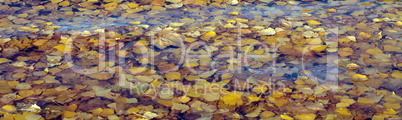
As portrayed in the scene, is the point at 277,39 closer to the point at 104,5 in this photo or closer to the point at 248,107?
the point at 248,107

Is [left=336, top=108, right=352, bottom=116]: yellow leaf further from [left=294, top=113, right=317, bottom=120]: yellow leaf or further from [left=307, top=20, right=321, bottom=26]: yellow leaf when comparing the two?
[left=307, top=20, right=321, bottom=26]: yellow leaf

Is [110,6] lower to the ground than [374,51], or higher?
higher

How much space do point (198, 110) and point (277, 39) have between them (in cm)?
118

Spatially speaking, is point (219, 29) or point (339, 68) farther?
point (219, 29)

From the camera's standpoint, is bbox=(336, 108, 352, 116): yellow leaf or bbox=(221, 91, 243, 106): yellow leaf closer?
bbox=(336, 108, 352, 116): yellow leaf

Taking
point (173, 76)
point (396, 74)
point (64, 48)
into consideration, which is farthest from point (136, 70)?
point (396, 74)

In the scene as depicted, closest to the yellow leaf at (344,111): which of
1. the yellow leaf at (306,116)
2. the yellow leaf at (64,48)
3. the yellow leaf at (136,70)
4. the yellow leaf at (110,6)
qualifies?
the yellow leaf at (306,116)

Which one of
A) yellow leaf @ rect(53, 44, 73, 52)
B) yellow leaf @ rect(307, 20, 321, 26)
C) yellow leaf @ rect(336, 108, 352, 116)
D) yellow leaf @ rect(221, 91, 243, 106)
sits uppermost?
yellow leaf @ rect(307, 20, 321, 26)

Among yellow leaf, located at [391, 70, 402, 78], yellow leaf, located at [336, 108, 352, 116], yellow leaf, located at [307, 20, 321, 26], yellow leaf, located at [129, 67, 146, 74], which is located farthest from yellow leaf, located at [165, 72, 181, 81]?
yellow leaf, located at [307, 20, 321, 26]

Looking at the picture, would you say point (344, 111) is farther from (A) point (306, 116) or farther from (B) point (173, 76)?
(B) point (173, 76)

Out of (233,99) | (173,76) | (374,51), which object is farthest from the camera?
(374,51)

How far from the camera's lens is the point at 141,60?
2.66 metres

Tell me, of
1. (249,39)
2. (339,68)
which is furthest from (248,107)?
(249,39)

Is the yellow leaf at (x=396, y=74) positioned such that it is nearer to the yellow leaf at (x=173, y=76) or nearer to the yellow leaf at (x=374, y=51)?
the yellow leaf at (x=374, y=51)
